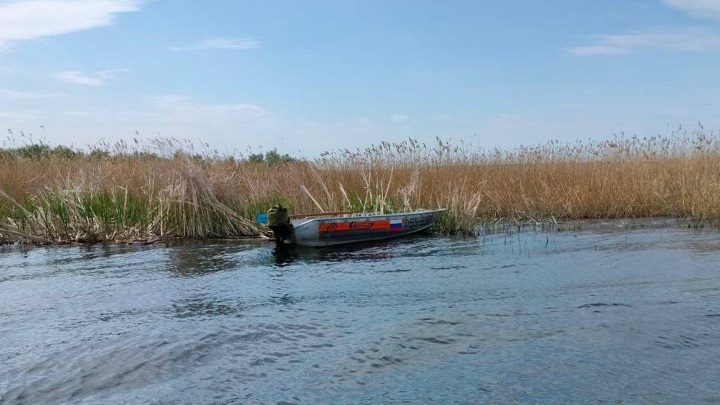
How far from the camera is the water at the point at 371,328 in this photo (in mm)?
5949

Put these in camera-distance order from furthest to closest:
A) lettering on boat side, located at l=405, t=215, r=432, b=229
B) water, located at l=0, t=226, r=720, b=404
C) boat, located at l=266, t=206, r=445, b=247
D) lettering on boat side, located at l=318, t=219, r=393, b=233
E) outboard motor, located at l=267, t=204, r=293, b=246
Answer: lettering on boat side, located at l=405, t=215, r=432, b=229, lettering on boat side, located at l=318, t=219, r=393, b=233, boat, located at l=266, t=206, r=445, b=247, outboard motor, located at l=267, t=204, r=293, b=246, water, located at l=0, t=226, r=720, b=404

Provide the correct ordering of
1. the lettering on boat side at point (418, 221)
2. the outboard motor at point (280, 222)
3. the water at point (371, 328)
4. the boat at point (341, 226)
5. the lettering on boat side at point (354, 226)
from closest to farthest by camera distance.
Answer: the water at point (371, 328) < the outboard motor at point (280, 222) < the boat at point (341, 226) < the lettering on boat side at point (354, 226) < the lettering on boat side at point (418, 221)

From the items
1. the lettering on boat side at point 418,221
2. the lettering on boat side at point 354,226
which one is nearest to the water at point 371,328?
the lettering on boat side at point 354,226

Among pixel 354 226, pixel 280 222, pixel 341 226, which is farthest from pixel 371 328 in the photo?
pixel 354 226

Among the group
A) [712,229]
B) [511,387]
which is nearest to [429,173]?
[712,229]

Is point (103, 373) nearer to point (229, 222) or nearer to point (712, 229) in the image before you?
point (229, 222)

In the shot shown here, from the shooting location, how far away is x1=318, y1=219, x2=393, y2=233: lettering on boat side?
13.7m

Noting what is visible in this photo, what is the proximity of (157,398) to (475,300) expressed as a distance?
172 inches

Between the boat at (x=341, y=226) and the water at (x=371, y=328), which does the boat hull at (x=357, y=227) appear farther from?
the water at (x=371, y=328)

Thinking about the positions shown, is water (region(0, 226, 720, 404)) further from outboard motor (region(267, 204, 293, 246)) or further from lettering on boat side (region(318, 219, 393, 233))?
lettering on boat side (region(318, 219, 393, 233))

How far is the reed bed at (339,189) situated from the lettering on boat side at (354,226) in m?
1.05

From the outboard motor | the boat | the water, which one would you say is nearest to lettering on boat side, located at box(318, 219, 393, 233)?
the boat

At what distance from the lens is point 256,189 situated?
Answer: 53.1 feet

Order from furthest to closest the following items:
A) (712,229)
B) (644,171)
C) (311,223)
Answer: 1. (644,171)
2. (712,229)
3. (311,223)
